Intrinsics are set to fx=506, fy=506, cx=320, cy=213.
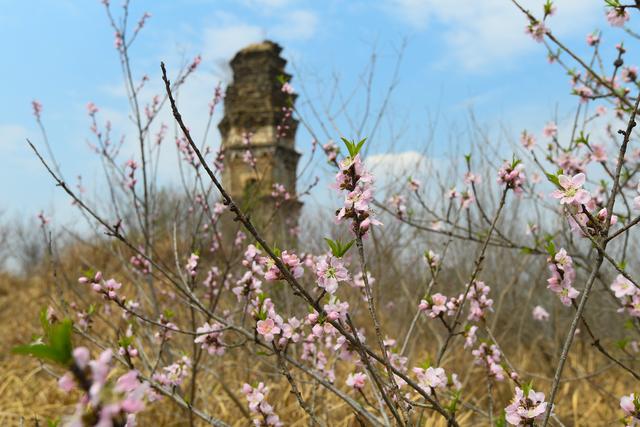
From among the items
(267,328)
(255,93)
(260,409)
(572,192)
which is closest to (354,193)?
(267,328)

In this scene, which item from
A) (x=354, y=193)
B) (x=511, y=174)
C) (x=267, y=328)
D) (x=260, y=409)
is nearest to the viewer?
(x=354, y=193)

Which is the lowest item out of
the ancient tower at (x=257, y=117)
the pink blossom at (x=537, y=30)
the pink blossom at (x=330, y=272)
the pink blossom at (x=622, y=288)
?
the pink blossom at (x=330, y=272)

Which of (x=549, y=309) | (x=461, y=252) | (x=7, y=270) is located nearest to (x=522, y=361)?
(x=461, y=252)

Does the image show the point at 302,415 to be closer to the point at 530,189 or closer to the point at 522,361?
the point at 530,189

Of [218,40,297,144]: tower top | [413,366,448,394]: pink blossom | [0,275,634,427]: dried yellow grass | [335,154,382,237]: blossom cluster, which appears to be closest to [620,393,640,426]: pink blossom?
[413,366,448,394]: pink blossom

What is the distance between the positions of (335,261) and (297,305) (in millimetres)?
4623

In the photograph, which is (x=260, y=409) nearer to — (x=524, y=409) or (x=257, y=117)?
(x=524, y=409)

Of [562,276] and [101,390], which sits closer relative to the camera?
[101,390]

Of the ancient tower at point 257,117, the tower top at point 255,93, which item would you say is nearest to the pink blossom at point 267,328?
the ancient tower at point 257,117

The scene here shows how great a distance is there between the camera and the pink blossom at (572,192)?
1.54m

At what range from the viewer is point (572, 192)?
5.17ft

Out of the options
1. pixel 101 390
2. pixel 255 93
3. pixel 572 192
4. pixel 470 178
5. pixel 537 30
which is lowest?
pixel 101 390

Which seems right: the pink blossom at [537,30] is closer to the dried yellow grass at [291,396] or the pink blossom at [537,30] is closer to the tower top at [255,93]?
the dried yellow grass at [291,396]

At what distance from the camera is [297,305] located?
236 inches
